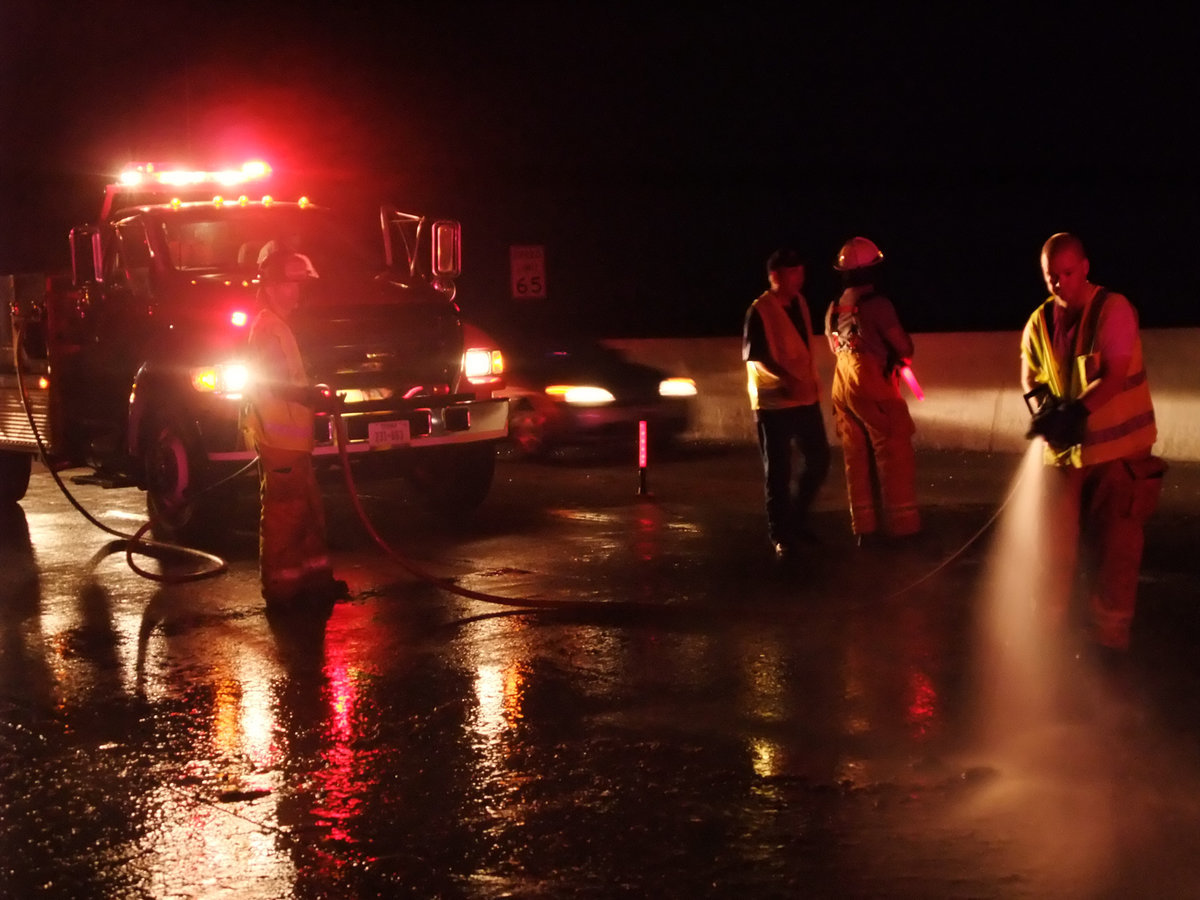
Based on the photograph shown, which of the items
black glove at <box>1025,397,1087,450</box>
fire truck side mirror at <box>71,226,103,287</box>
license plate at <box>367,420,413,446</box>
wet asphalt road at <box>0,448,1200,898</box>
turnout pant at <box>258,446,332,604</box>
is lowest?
wet asphalt road at <box>0,448,1200,898</box>

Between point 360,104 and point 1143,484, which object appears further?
point 360,104

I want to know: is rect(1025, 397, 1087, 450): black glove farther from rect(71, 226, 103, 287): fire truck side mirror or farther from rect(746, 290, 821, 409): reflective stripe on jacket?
rect(71, 226, 103, 287): fire truck side mirror

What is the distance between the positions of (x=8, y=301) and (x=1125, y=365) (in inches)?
377

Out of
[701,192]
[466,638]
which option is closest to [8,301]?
[466,638]

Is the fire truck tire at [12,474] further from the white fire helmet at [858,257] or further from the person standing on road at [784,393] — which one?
the white fire helmet at [858,257]

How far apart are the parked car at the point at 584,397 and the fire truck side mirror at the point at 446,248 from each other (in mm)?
3539

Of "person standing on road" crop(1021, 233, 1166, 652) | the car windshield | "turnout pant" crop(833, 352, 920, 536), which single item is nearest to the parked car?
the car windshield

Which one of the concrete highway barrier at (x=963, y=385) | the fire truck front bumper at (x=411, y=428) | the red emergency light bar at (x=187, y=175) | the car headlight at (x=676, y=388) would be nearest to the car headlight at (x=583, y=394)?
the car headlight at (x=676, y=388)

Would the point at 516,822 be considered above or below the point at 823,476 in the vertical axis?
below

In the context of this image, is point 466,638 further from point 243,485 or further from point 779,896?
point 243,485

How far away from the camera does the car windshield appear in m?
12.0

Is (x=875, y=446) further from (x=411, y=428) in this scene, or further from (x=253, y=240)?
(x=253, y=240)

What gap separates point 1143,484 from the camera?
668 centimetres

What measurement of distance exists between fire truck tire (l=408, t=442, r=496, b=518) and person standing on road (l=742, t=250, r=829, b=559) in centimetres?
297
